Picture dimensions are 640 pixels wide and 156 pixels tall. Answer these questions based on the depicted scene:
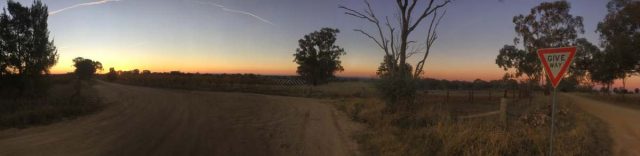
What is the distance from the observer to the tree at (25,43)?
25.2 meters

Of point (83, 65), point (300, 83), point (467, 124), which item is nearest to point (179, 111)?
point (467, 124)

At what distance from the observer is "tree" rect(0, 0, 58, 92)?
25203 mm

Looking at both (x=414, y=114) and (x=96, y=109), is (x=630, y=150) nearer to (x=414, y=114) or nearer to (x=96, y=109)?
(x=414, y=114)

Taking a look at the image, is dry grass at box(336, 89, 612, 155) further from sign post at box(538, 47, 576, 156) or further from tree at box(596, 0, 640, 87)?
tree at box(596, 0, 640, 87)

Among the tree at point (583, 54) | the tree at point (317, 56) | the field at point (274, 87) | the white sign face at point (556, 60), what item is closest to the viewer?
the white sign face at point (556, 60)

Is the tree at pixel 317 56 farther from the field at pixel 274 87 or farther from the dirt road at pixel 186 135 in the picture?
the dirt road at pixel 186 135

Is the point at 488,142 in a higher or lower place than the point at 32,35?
lower

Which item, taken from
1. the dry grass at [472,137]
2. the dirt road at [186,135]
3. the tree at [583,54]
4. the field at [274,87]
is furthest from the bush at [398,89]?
the tree at [583,54]

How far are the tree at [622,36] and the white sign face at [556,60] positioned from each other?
23534 millimetres

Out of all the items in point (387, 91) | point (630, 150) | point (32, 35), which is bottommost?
point (630, 150)

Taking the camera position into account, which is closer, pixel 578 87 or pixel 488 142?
pixel 488 142

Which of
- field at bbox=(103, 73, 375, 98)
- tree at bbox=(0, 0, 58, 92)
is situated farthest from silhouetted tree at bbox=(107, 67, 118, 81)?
tree at bbox=(0, 0, 58, 92)

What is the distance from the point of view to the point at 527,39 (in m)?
47.0

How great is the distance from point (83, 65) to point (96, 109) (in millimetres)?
62213
